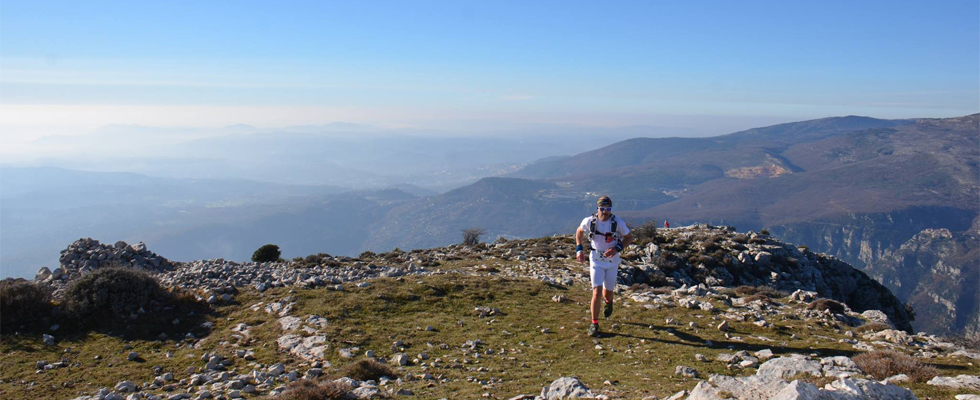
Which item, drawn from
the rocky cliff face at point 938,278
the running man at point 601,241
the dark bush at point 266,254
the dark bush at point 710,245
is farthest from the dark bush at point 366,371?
the rocky cliff face at point 938,278

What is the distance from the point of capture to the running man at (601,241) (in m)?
12.4

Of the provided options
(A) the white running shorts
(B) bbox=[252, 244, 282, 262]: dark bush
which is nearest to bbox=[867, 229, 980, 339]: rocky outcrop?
(A) the white running shorts

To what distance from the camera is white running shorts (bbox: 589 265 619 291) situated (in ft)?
41.6

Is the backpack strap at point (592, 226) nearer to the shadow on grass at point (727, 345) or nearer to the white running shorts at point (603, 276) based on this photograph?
the white running shorts at point (603, 276)

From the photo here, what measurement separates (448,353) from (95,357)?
851cm

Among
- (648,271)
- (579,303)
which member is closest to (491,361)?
(579,303)

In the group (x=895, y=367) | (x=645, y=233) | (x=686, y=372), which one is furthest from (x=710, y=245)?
(x=895, y=367)

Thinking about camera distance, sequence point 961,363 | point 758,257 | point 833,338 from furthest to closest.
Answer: point 758,257 < point 833,338 < point 961,363

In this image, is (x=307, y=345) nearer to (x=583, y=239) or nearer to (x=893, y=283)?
(x=583, y=239)

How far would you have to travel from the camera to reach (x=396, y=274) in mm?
19922

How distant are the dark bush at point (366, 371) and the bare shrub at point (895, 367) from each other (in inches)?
336

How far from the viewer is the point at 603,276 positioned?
42.0 ft

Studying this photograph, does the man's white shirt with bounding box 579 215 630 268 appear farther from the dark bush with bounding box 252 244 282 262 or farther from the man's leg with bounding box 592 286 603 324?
the dark bush with bounding box 252 244 282 262

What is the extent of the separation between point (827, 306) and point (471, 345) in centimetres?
1187
